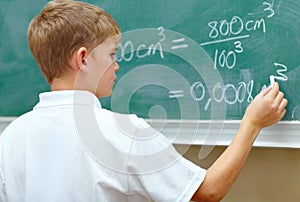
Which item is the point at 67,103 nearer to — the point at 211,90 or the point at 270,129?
the point at 211,90

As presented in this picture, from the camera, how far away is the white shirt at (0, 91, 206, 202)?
3.54 ft

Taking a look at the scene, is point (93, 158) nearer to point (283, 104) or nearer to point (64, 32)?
point (64, 32)

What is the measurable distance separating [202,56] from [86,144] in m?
0.49

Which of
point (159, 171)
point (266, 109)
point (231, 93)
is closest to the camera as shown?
point (159, 171)

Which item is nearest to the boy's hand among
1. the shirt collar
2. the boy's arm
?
the boy's arm

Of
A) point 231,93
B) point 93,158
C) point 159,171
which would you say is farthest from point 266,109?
point 93,158

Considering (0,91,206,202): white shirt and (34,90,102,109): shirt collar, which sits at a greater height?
(34,90,102,109): shirt collar

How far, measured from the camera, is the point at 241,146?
1.18 metres

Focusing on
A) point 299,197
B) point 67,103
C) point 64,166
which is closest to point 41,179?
point 64,166

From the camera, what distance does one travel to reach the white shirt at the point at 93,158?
42.4 inches

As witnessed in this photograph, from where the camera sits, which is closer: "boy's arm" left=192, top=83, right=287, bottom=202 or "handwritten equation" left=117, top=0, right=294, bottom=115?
"boy's arm" left=192, top=83, right=287, bottom=202

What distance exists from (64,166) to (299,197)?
73cm

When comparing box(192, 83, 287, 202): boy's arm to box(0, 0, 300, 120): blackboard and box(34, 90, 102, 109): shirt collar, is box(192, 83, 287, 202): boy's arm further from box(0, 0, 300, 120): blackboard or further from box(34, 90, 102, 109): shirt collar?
box(34, 90, 102, 109): shirt collar

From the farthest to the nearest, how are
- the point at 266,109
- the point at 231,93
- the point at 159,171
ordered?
the point at 231,93
the point at 266,109
the point at 159,171
